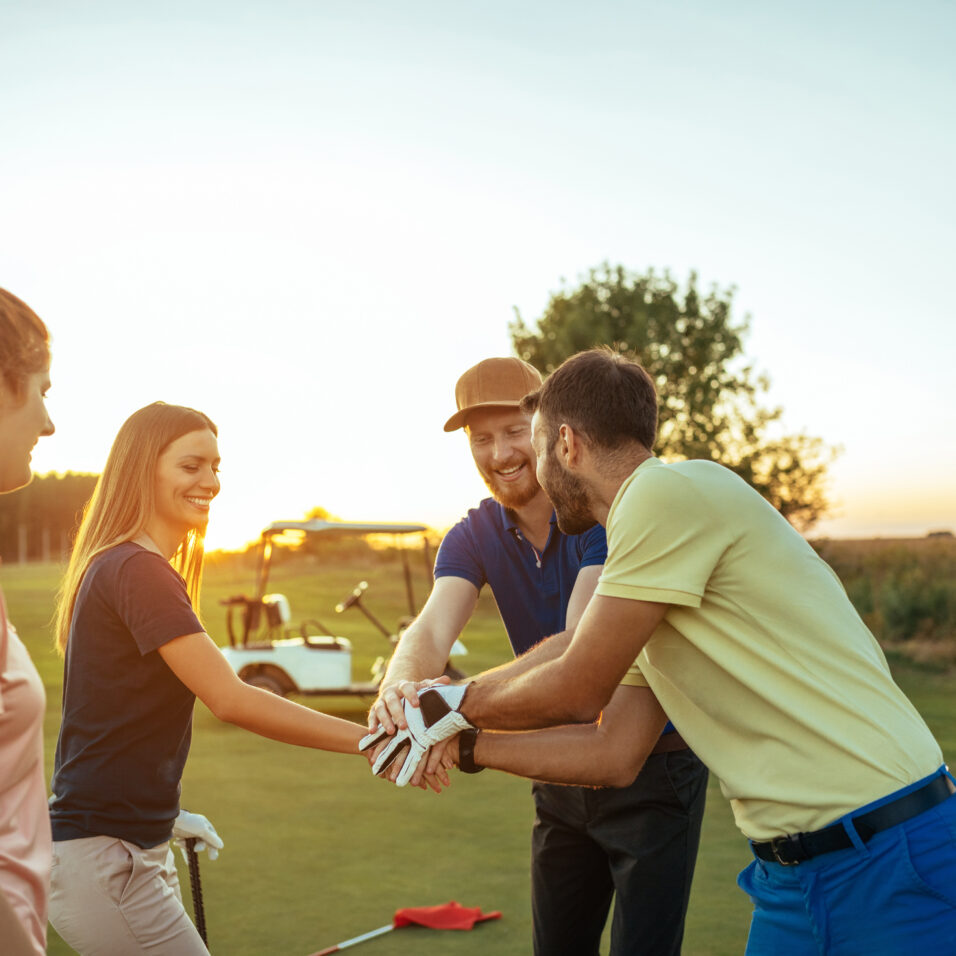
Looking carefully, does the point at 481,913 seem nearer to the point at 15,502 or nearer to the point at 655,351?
the point at 655,351

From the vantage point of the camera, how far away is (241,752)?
11078 millimetres

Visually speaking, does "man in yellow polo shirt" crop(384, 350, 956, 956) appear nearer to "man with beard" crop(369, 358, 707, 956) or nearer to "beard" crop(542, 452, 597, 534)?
"beard" crop(542, 452, 597, 534)

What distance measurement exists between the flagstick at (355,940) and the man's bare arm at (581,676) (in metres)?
2.85

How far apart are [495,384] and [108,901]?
2047 millimetres

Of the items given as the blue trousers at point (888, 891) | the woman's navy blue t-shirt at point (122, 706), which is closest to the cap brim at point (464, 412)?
the woman's navy blue t-shirt at point (122, 706)

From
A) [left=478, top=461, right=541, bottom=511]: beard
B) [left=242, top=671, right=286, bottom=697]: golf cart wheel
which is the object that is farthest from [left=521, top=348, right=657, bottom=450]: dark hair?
[left=242, top=671, right=286, bottom=697]: golf cart wheel

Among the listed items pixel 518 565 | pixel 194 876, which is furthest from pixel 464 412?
pixel 194 876

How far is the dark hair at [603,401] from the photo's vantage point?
263 cm

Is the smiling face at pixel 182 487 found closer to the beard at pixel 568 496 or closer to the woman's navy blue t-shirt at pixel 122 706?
the woman's navy blue t-shirt at pixel 122 706

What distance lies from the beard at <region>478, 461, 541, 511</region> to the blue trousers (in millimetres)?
1663

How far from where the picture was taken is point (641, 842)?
3.14 m

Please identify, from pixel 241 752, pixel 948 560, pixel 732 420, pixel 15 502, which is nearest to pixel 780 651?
pixel 241 752

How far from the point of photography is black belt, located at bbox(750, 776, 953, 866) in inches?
84.4

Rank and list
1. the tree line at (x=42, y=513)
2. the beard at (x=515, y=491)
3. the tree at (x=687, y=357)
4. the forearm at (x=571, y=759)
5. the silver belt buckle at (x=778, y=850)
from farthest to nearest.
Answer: the tree line at (x=42, y=513) → the tree at (x=687, y=357) → the beard at (x=515, y=491) → the forearm at (x=571, y=759) → the silver belt buckle at (x=778, y=850)
